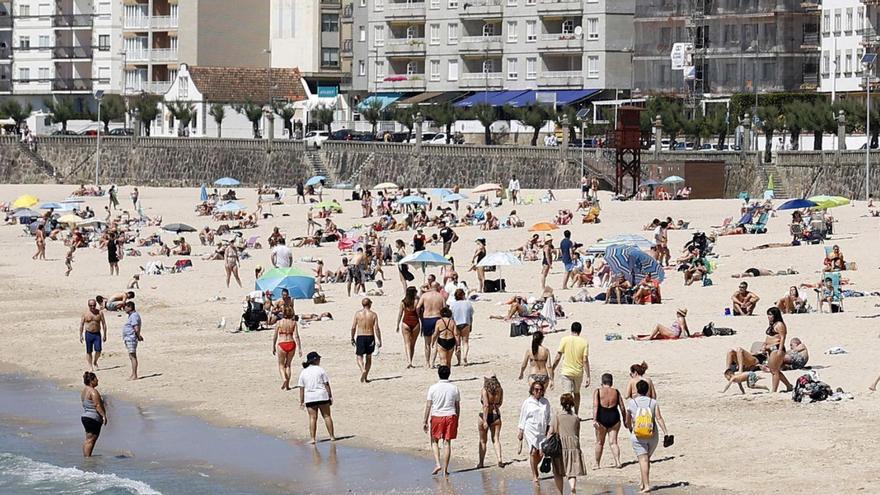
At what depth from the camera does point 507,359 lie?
1023 inches

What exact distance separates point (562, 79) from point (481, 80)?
4372 millimetres

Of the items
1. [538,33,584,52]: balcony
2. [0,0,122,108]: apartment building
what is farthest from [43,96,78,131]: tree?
[538,33,584,52]: balcony

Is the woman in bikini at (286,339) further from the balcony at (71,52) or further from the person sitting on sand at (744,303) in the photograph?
the balcony at (71,52)

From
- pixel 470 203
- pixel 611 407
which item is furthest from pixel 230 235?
pixel 611 407

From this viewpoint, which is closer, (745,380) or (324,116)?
(745,380)

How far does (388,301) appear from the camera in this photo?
3341 cm

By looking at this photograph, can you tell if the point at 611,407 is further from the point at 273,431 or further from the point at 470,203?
the point at 470,203

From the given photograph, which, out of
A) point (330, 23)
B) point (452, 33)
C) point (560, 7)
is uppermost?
point (330, 23)

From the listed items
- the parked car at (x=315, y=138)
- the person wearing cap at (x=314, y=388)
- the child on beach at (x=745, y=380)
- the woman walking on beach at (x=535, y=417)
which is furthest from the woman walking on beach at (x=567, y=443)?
the parked car at (x=315, y=138)

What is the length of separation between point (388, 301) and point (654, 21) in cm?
4451

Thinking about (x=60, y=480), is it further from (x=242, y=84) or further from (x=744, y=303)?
(x=242, y=84)

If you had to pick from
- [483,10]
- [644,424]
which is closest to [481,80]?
[483,10]

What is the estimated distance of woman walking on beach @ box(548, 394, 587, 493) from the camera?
17.4 m

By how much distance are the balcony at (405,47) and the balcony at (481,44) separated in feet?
8.03
